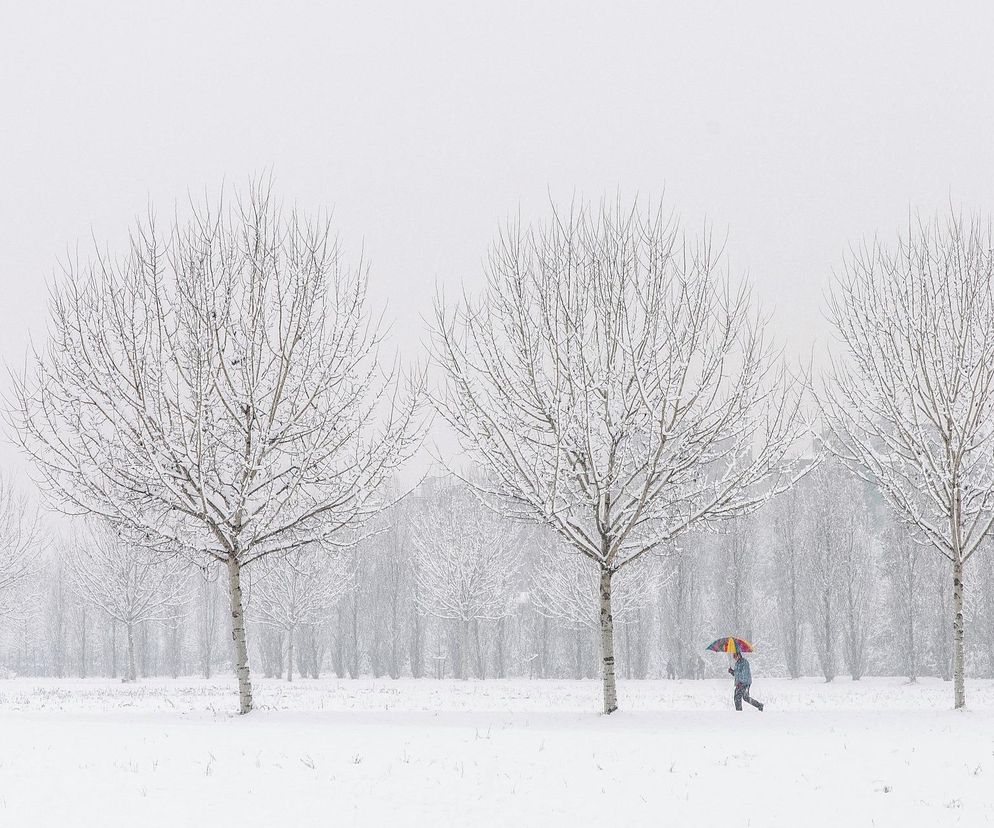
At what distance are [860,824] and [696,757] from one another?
105 inches

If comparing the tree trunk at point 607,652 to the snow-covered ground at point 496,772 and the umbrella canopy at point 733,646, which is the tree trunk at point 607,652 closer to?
the snow-covered ground at point 496,772

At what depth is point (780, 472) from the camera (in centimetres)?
1465

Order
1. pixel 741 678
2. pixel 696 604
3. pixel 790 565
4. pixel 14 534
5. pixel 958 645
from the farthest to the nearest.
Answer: pixel 790 565 < pixel 696 604 < pixel 14 534 < pixel 741 678 < pixel 958 645

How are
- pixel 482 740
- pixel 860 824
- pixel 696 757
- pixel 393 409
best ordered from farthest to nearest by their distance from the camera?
pixel 393 409 < pixel 482 740 < pixel 696 757 < pixel 860 824

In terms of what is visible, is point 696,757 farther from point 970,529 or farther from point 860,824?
point 970,529

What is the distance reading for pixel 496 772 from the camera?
365 inches

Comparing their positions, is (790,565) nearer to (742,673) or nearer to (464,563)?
(464,563)

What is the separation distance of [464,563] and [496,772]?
29406 millimetres

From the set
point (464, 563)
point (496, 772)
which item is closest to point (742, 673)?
point (496, 772)

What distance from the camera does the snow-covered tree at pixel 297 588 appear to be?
38.3 m

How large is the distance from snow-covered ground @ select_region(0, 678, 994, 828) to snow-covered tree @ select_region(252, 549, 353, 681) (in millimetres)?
25657

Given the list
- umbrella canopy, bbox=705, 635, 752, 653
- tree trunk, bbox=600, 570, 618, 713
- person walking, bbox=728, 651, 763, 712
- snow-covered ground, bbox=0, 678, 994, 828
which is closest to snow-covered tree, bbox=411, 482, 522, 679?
person walking, bbox=728, 651, 763, 712

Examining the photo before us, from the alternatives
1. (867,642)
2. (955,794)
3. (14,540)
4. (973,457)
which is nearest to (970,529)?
(973,457)

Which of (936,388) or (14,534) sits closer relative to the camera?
(936,388)
